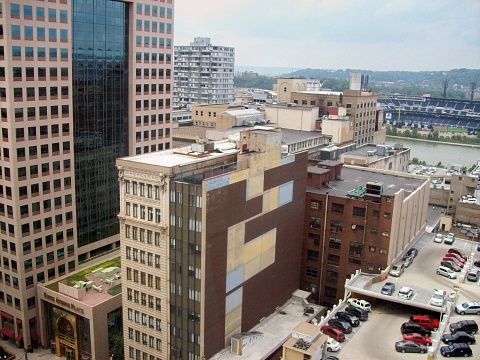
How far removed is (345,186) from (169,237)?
116ft

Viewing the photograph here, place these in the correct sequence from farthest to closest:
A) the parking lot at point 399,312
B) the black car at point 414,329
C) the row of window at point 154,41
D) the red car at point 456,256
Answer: the row of window at point 154,41
the red car at point 456,256
the black car at point 414,329
the parking lot at point 399,312

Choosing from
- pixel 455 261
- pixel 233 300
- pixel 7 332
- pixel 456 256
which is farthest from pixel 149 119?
pixel 456 256

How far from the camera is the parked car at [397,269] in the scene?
211 feet

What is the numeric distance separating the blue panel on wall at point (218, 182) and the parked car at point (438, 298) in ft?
85.3

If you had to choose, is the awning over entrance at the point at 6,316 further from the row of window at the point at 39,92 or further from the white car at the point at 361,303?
the white car at the point at 361,303


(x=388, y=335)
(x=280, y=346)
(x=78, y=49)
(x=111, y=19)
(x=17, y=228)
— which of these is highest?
(x=111, y=19)

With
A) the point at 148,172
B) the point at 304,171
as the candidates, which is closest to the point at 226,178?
the point at 148,172

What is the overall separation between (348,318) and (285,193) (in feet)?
54.6

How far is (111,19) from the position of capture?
7531 centimetres

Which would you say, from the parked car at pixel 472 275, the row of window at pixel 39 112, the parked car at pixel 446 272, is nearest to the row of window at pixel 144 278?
the row of window at pixel 39 112

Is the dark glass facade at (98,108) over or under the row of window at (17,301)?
over

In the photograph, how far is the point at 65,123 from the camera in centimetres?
6800

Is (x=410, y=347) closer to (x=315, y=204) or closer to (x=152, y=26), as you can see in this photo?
(x=315, y=204)

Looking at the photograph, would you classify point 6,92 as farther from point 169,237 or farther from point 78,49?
point 169,237
